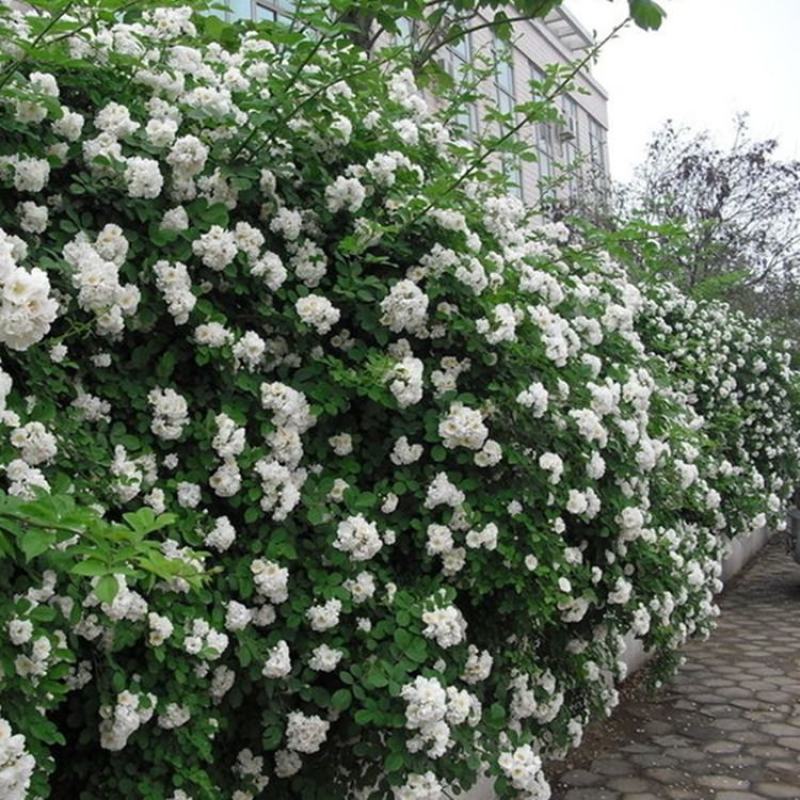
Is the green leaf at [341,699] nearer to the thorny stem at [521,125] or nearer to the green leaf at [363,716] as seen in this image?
the green leaf at [363,716]

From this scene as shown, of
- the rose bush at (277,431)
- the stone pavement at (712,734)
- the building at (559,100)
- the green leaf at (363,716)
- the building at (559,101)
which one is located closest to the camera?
the rose bush at (277,431)

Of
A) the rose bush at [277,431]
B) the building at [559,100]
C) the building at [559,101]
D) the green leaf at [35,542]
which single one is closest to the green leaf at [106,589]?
the green leaf at [35,542]

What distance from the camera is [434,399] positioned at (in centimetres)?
304

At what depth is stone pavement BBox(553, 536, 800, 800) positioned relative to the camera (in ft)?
13.8

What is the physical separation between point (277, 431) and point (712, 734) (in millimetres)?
3332

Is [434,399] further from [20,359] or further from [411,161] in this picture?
[20,359]

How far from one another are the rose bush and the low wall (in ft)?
1.46

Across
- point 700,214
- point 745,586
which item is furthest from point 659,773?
point 700,214

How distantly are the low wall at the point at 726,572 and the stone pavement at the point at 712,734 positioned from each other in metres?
0.26

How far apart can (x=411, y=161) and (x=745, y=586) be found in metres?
6.74

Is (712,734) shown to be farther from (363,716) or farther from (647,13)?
(647,13)

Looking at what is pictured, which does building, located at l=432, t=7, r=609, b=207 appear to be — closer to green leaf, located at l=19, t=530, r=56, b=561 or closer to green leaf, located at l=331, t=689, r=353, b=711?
green leaf, located at l=331, t=689, r=353, b=711

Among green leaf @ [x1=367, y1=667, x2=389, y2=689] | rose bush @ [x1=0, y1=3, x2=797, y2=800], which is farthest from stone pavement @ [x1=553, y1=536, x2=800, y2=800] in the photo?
green leaf @ [x1=367, y1=667, x2=389, y2=689]

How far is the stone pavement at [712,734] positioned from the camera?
13.8 feet
